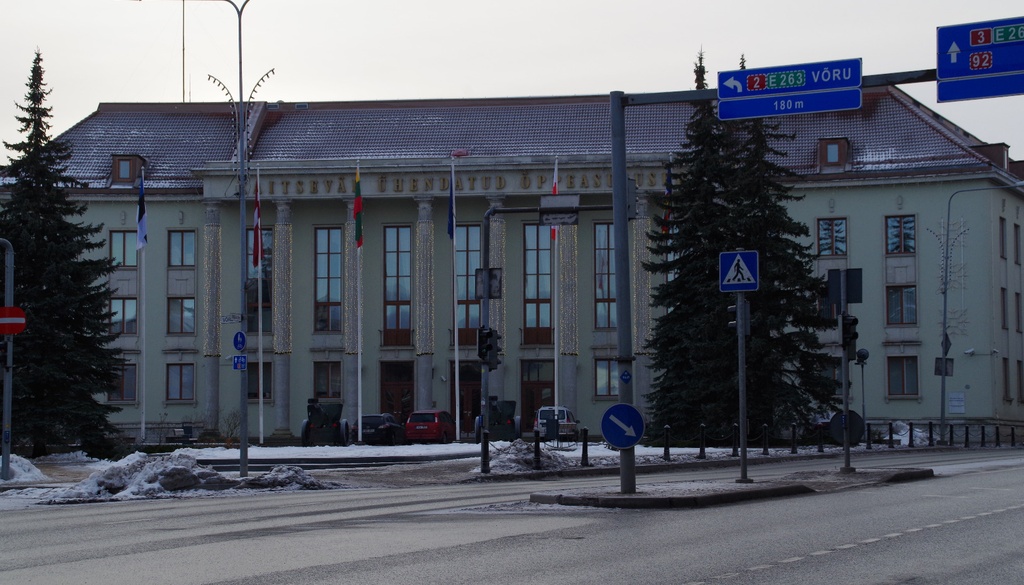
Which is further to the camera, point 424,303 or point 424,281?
point 424,303

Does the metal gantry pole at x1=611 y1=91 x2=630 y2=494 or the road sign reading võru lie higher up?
the road sign reading võru

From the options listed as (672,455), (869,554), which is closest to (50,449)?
(672,455)

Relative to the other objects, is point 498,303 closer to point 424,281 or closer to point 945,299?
point 424,281

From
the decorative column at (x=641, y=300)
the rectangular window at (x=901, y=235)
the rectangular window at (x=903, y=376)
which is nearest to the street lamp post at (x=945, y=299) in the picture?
the rectangular window at (x=901, y=235)

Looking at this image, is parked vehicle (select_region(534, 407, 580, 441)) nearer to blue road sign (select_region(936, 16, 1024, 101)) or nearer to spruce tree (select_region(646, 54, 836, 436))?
spruce tree (select_region(646, 54, 836, 436))

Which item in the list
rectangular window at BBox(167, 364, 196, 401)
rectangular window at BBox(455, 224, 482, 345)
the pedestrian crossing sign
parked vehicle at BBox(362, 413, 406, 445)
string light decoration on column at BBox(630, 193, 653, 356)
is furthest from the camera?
rectangular window at BBox(167, 364, 196, 401)

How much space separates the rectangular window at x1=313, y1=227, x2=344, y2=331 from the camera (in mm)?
67312

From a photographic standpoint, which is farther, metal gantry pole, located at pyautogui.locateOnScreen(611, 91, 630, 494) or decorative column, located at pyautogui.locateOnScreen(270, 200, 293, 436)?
decorative column, located at pyautogui.locateOnScreen(270, 200, 293, 436)

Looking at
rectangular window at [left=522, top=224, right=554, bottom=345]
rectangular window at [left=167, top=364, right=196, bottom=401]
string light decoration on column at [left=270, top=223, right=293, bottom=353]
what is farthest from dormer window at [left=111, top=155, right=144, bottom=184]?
rectangular window at [left=522, top=224, right=554, bottom=345]

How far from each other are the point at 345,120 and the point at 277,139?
3.60 metres

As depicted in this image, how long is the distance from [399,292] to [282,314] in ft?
18.4

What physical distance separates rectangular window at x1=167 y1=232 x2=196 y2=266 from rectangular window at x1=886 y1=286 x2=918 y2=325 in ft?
109

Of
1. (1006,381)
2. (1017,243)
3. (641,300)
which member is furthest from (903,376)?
(641,300)

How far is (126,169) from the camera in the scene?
68812mm
